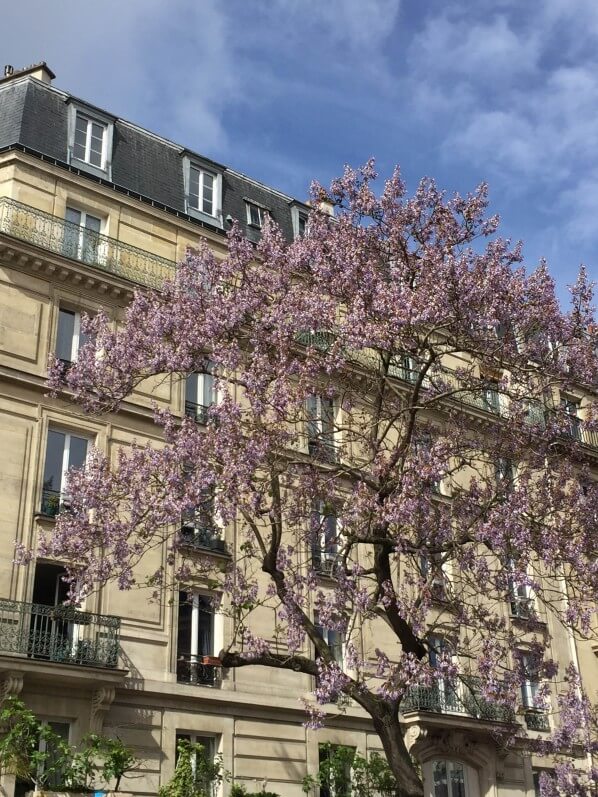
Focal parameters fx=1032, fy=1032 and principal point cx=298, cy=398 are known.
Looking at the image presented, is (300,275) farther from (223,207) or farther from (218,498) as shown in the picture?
(223,207)

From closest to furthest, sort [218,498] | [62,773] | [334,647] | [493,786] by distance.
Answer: [218,498], [62,773], [334,647], [493,786]

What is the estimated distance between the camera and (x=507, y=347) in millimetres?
14398

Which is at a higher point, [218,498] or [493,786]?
[218,498]

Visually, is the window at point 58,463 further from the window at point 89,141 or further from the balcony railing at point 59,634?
the window at point 89,141

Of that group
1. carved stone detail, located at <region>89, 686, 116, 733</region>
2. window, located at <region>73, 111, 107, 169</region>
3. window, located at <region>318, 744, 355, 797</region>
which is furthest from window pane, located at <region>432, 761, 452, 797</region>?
window, located at <region>73, 111, 107, 169</region>

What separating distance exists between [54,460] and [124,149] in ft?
28.9

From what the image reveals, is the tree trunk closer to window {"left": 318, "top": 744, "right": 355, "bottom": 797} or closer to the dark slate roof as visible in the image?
window {"left": 318, "top": 744, "right": 355, "bottom": 797}

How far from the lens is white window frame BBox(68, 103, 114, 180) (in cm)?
2444

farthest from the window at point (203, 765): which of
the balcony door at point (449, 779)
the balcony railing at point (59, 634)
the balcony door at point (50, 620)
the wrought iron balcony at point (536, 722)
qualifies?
the wrought iron balcony at point (536, 722)

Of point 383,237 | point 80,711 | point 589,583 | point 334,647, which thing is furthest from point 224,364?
point 334,647

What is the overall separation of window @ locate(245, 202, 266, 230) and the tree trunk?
16.6 meters

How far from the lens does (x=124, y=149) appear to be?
25.6m

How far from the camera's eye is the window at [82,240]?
22844 millimetres

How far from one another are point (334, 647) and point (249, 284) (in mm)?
11903
